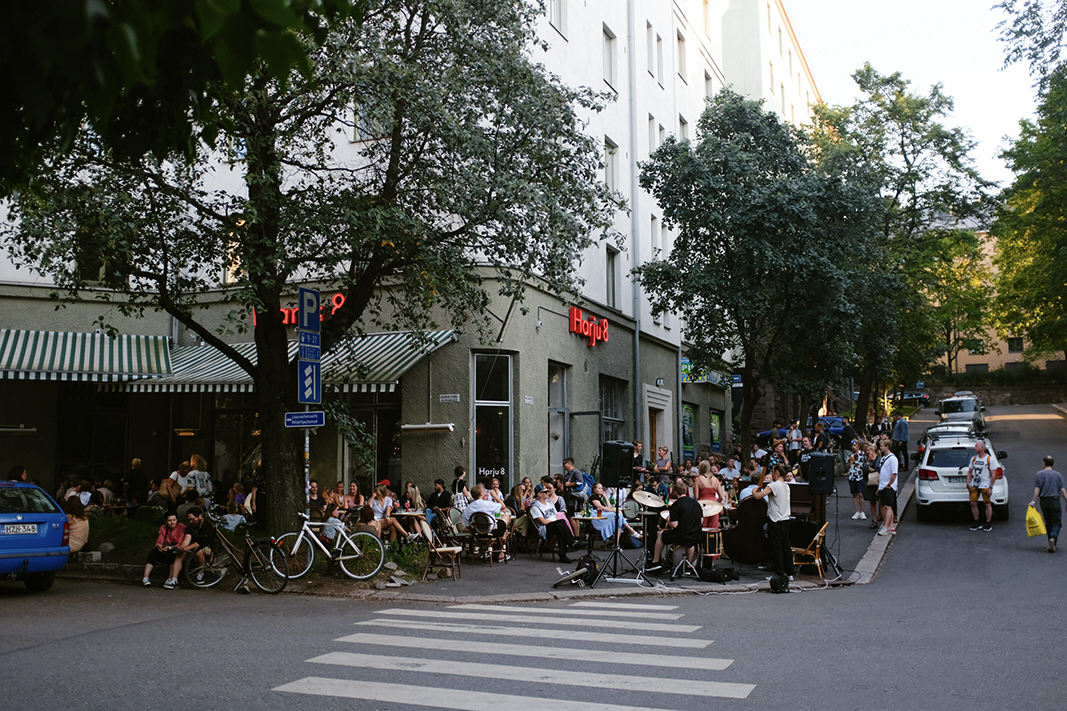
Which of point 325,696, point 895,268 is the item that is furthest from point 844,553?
point 895,268

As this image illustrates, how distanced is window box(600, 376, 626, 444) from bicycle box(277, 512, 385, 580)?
459 inches

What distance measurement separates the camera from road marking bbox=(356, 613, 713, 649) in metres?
8.80

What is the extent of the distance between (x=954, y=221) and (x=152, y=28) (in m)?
41.8

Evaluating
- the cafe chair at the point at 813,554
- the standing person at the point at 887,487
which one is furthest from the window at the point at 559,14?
→ the cafe chair at the point at 813,554

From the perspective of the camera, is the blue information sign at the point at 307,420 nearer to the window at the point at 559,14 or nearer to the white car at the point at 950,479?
the white car at the point at 950,479

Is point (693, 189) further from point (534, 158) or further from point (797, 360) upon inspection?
point (534, 158)

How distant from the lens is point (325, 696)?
261 inches

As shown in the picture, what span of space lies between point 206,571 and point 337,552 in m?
2.19

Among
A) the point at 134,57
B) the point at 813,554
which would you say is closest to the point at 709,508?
the point at 813,554

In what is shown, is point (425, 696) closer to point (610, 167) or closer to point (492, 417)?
point (492, 417)

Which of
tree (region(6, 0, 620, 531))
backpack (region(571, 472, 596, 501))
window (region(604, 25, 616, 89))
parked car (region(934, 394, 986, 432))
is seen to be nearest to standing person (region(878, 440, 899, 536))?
backpack (region(571, 472, 596, 501))

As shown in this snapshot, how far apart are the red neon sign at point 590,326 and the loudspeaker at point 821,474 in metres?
8.54

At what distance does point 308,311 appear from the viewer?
13.1 m

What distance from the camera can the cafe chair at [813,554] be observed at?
585 inches
